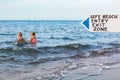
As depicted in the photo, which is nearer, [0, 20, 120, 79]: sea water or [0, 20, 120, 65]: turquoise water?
[0, 20, 120, 79]: sea water

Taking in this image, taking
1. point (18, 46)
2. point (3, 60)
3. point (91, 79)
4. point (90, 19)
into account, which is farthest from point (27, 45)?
point (90, 19)

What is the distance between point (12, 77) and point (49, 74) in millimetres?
1151

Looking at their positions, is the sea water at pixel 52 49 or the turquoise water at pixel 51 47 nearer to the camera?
the sea water at pixel 52 49

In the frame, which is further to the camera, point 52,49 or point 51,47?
point 51,47

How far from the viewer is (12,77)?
30.5ft

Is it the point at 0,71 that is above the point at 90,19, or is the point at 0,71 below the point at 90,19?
below

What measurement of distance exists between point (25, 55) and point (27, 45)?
2104 mm

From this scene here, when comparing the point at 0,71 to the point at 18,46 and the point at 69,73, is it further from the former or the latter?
the point at 18,46

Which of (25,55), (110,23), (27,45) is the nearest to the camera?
(110,23)

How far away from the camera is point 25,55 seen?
52.9ft

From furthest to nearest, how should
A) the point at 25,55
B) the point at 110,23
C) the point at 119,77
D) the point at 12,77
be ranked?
the point at 25,55 < the point at 12,77 < the point at 119,77 < the point at 110,23

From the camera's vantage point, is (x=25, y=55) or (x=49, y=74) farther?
(x=25, y=55)

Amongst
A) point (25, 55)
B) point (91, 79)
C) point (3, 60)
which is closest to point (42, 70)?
point (91, 79)

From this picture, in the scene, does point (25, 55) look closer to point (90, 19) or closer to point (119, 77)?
point (119, 77)
